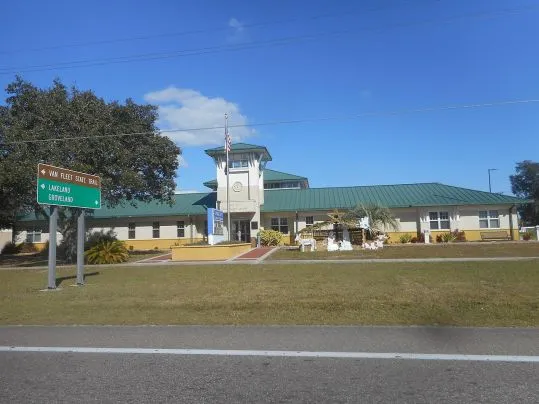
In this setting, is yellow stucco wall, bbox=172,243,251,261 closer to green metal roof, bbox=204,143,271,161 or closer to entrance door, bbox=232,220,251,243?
entrance door, bbox=232,220,251,243

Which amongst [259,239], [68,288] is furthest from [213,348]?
[259,239]

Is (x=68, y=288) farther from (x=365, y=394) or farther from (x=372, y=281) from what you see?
(x=365, y=394)

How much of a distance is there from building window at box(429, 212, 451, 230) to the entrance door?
13.4 m

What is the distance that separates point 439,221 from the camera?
35.3 m

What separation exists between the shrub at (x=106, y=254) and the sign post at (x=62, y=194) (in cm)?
832

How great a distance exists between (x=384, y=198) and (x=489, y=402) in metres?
33.2

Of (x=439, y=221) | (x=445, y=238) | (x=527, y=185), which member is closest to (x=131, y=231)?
(x=439, y=221)

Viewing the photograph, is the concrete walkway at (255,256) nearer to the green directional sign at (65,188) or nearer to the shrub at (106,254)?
the shrub at (106,254)

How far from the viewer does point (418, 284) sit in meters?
12.4

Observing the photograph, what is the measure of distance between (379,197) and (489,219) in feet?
25.8

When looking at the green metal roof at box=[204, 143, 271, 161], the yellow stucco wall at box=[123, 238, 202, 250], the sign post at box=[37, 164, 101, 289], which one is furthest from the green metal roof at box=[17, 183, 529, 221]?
the sign post at box=[37, 164, 101, 289]

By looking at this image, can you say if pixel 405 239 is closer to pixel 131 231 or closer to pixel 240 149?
pixel 240 149

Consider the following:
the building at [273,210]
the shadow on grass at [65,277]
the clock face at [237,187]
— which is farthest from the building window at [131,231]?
the shadow on grass at [65,277]

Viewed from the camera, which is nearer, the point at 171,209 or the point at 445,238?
the point at 445,238
